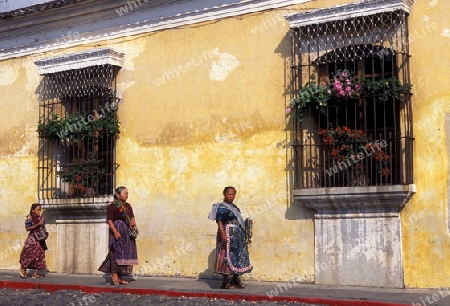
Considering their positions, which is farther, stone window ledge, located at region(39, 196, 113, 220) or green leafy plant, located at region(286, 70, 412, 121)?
stone window ledge, located at region(39, 196, 113, 220)

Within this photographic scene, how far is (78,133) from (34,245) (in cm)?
217

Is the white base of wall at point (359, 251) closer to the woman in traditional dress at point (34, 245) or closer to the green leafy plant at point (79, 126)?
the green leafy plant at point (79, 126)

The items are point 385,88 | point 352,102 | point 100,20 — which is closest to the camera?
point 385,88

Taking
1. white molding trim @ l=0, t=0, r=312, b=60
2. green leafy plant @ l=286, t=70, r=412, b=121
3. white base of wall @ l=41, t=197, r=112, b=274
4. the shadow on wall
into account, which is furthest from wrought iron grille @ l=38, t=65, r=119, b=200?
green leafy plant @ l=286, t=70, r=412, b=121

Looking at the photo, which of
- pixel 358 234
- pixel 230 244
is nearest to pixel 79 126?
pixel 230 244

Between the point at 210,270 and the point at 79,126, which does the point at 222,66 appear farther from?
the point at 210,270

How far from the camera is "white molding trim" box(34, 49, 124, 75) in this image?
12.8 meters

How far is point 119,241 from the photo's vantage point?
10977 mm

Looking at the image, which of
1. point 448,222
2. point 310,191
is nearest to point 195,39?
point 310,191

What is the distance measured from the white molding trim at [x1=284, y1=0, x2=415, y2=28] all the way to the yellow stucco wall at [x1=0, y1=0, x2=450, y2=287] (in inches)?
14.8

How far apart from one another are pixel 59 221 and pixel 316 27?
20.0ft

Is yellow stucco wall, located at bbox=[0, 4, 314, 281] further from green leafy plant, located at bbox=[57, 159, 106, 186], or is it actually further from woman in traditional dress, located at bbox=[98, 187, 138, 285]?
woman in traditional dress, located at bbox=[98, 187, 138, 285]

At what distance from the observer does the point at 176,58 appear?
12.4m

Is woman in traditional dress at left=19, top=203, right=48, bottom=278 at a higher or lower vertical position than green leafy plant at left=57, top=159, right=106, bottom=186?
lower
